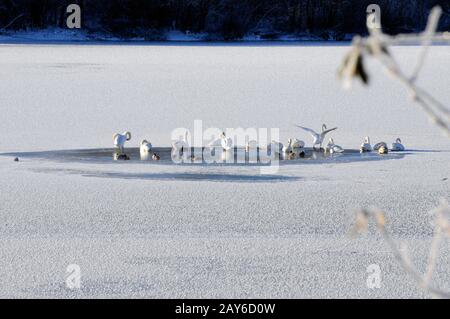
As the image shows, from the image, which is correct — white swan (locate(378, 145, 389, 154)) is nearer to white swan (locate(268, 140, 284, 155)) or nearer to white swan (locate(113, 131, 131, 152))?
white swan (locate(268, 140, 284, 155))

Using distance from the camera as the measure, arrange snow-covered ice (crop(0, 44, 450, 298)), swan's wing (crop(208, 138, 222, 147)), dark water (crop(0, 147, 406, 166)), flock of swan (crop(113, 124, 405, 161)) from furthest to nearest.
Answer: swan's wing (crop(208, 138, 222, 147)) → flock of swan (crop(113, 124, 405, 161)) → dark water (crop(0, 147, 406, 166)) → snow-covered ice (crop(0, 44, 450, 298))

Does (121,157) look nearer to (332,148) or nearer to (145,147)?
(145,147)

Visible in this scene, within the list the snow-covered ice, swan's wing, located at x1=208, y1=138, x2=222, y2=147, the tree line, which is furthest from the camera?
the tree line

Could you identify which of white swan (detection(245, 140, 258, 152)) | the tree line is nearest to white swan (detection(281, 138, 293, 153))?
white swan (detection(245, 140, 258, 152))

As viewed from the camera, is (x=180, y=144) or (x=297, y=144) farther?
(x=180, y=144)

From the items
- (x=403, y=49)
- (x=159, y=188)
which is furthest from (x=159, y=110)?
(x=403, y=49)

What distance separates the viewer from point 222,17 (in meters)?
28.9

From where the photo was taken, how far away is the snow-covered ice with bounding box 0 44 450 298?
328 centimetres

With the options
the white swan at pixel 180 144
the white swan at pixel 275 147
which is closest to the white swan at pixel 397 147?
the white swan at pixel 275 147

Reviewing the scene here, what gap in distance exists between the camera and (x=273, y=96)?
10609mm

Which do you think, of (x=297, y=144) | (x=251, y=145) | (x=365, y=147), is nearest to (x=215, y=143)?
(x=251, y=145)

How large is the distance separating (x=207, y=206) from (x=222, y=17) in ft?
80.9

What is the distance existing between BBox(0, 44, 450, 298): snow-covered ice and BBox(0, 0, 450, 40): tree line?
61.2ft
